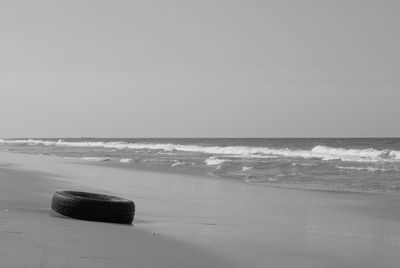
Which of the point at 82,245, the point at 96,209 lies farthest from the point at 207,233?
the point at 82,245

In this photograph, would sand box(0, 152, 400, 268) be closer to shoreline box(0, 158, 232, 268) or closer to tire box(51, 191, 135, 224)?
Result: shoreline box(0, 158, 232, 268)

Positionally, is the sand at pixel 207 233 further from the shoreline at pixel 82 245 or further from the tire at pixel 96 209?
the tire at pixel 96 209

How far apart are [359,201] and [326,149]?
3736 centimetres

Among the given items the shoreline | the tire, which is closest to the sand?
the shoreline

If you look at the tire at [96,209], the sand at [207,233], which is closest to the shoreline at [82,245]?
the sand at [207,233]

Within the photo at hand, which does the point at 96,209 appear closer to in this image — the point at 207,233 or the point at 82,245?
the point at 207,233

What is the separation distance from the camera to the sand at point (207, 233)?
4.68m

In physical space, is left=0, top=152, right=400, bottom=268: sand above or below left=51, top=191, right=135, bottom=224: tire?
below

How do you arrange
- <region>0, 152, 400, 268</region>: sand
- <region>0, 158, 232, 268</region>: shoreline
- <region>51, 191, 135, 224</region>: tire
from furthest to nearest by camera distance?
<region>51, 191, 135, 224</region>: tire, <region>0, 152, 400, 268</region>: sand, <region>0, 158, 232, 268</region>: shoreline

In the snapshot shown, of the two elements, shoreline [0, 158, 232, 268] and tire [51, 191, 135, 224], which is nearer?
shoreline [0, 158, 232, 268]

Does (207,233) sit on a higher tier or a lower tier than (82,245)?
lower

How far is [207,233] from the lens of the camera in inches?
254

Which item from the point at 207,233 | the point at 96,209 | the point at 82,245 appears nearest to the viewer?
the point at 82,245

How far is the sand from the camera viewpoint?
468 centimetres
